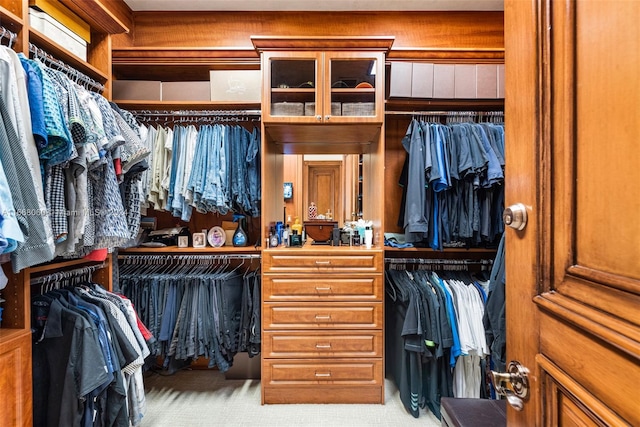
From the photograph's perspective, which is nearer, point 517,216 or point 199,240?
point 517,216

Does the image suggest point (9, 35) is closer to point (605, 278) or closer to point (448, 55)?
point (605, 278)

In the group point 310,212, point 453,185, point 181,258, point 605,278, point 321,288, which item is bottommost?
point 321,288

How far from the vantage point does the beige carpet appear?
5.83 ft

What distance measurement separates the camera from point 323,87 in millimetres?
1901

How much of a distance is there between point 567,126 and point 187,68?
2.35 m

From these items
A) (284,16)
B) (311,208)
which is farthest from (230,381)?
(284,16)

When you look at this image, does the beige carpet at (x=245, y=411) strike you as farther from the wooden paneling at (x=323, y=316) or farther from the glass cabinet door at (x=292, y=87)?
the glass cabinet door at (x=292, y=87)

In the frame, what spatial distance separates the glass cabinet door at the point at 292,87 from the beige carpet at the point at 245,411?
1.85 metres

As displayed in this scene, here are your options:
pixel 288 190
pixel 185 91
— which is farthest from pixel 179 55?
pixel 288 190

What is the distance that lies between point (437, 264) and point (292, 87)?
1.65 m

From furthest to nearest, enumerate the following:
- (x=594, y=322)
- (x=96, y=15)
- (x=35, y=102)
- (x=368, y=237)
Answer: (x=368, y=237) → (x=96, y=15) → (x=35, y=102) → (x=594, y=322)

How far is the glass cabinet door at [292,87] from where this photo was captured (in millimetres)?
1910

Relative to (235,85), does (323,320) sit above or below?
below

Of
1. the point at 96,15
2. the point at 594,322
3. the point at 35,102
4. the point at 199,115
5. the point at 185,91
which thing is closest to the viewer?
the point at 594,322
